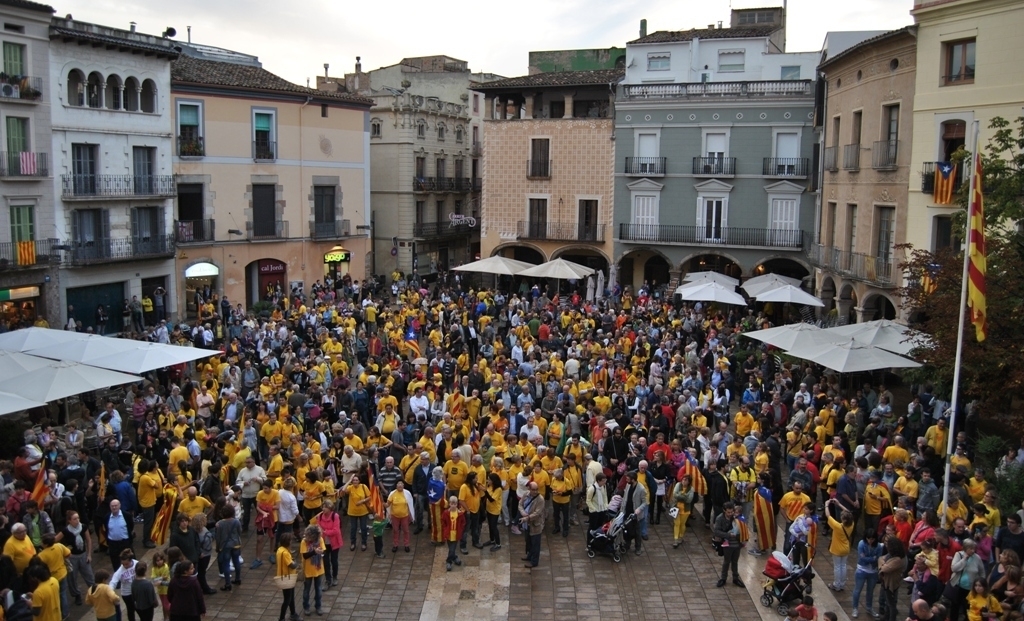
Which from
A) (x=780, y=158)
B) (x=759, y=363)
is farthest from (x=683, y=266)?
(x=759, y=363)

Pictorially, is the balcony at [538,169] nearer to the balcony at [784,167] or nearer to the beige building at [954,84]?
the balcony at [784,167]

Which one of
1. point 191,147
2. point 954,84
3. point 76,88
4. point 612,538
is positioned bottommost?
point 612,538

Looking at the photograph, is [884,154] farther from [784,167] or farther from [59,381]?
[59,381]

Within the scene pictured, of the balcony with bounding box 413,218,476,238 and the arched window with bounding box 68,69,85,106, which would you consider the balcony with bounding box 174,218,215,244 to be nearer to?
the arched window with bounding box 68,69,85,106

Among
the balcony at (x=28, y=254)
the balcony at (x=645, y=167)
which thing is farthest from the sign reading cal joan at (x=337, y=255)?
the balcony at (x=645, y=167)

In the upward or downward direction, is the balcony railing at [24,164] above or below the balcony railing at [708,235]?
above

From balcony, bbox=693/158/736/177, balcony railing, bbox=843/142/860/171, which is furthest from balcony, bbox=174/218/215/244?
balcony railing, bbox=843/142/860/171

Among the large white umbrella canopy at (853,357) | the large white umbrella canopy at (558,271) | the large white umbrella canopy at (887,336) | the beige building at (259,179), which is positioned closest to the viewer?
the large white umbrella canopy at (853,357)

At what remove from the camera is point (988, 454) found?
16594 millimetres

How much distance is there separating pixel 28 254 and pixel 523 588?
23.2 metres

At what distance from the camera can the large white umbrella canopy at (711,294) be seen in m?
29.9

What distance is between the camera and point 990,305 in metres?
16.4

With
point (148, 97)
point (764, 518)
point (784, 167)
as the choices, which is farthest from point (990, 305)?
point (148, 97)

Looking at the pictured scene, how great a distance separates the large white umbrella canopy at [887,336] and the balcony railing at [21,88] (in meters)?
25.3
